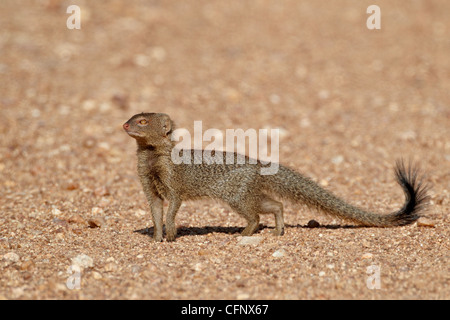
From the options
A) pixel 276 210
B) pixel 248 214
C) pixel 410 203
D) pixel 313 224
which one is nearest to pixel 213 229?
pixel 248 214

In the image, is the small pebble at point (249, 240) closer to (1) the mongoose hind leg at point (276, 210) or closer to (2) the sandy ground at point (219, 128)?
(2) the sandy ground at point (219, 128)

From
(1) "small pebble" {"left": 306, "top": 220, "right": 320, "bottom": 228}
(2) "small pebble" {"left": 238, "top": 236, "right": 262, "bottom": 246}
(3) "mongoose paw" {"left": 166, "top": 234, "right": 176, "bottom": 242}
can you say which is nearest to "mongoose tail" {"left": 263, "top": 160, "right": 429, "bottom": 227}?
(1) "small pebble" {"left": 306, "top": 220, "right": 320, "bottom": 228}

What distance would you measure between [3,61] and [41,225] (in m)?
5.02

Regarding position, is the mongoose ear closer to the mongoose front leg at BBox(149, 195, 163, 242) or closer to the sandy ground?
the mongoose front leg at BBox(149, 195, 163, 242)

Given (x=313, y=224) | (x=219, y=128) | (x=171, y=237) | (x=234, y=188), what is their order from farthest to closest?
(x=219, y=128) → (x=313, y=224) → (x=234, y=188) → (x=171, y=237)


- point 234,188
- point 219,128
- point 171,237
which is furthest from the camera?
point 219,128

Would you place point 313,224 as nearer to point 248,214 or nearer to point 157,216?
point 248,214

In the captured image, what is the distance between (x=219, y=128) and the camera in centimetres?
756

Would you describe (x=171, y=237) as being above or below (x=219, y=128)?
below

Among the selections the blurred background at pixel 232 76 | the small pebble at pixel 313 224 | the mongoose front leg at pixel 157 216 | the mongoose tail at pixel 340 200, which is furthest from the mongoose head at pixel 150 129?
the blurred background at pixel 232 76

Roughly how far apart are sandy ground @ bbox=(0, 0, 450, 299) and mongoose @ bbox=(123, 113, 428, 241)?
155 millimetres

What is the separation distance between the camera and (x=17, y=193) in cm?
584

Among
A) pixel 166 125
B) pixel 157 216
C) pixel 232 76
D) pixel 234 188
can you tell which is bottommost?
pixel 157 216

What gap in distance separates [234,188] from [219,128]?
2.96 metres
